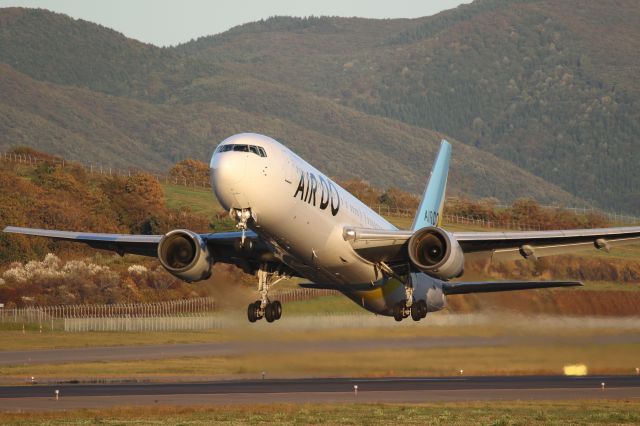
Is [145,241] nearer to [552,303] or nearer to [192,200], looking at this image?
[552,303]

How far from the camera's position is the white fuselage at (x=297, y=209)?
38.8 meters

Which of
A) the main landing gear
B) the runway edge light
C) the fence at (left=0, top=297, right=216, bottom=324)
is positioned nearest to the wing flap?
the main landing gear

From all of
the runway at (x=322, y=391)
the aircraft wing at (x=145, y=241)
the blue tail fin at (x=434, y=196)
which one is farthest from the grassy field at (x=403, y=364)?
the aircraft wing at (x=145, y=241)

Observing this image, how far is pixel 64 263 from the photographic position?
108812mm

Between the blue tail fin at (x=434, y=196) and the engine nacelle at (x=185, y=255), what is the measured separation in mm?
14745

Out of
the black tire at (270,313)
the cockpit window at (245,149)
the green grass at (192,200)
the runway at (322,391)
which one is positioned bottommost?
the runway at (322,391)

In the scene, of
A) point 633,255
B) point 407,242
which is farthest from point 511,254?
point 633,255

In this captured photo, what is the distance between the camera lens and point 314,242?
42.5 m

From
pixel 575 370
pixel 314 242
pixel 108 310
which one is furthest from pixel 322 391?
pixel 108 310

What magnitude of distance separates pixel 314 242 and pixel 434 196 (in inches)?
733

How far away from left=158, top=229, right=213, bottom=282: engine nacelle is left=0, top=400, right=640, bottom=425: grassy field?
541 centimetres

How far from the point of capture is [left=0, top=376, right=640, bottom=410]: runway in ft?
176

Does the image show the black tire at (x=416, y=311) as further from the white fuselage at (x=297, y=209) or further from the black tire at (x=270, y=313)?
the black tire at (x=270, y=313)

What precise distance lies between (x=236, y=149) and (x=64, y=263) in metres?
73.0
